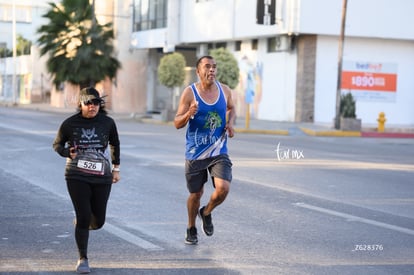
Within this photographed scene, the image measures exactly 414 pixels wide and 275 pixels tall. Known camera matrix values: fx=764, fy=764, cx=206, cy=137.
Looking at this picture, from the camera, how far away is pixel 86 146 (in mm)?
6547

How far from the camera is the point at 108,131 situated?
21.9 feet

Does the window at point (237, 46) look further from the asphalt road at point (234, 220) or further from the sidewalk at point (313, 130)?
the asphalt road at point (234, 220)

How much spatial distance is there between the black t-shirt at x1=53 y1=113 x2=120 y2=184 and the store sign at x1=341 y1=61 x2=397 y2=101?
3004 cm

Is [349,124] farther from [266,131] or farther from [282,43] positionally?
[282,43]

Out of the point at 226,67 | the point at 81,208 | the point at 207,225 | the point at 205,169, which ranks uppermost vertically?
the point at 226,67

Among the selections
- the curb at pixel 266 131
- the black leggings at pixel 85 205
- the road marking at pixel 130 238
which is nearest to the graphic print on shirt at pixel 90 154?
the black leggings at pixel 85 205

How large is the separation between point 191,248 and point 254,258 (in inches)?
29.7

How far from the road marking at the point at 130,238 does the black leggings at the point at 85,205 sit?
1094mm

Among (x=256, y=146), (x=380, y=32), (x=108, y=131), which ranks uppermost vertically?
(x=380, y=32)

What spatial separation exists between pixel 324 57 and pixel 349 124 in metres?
6.17

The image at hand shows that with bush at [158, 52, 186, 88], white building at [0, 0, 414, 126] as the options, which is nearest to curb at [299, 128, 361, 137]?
white building at [0, 0, 414, 126]

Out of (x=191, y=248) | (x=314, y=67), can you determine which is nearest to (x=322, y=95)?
(x=314, y=67)

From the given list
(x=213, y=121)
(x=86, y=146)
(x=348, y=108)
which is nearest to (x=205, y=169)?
(x=213, y=121)

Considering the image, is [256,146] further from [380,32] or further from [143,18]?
[143,18]
